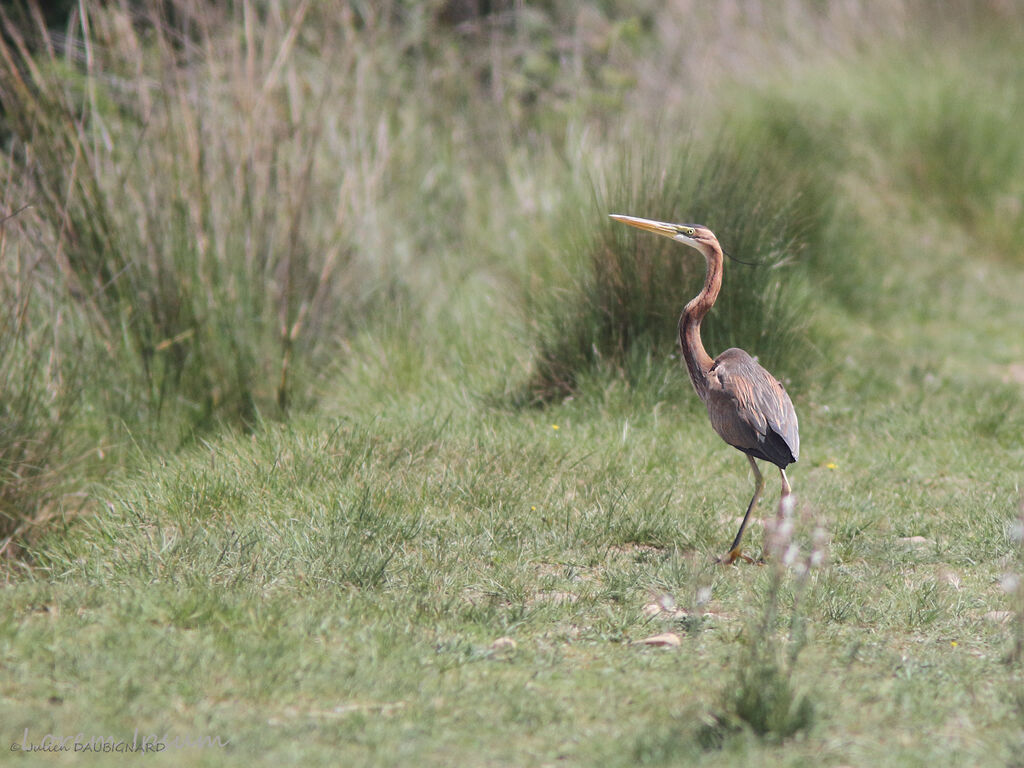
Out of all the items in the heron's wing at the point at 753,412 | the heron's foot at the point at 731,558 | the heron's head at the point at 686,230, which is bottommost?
the heron's foot at the point at 731,558

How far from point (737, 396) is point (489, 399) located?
6.73ft

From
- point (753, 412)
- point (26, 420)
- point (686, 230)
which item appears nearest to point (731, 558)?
point (753, 412)

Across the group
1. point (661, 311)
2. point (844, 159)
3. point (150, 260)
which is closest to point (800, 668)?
point (661, 311)

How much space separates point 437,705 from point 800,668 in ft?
3.56

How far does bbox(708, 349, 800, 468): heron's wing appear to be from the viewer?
14.8 feet

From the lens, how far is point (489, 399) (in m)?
6.38

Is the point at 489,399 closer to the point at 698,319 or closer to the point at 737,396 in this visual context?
the point at 698,319

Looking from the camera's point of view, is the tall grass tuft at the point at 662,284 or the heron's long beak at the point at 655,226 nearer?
the heron's long beak at the point at 655,226

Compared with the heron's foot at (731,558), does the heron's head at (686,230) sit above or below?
above

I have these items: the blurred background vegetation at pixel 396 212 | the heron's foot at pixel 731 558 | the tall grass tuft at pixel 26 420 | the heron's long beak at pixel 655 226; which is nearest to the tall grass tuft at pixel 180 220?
the blurred background vegetation at pixel 396 212

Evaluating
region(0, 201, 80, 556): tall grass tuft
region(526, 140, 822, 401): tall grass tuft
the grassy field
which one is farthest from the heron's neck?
region(0, 201, 80, 556): tall grass tuft

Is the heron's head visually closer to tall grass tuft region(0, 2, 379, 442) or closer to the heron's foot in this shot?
the heron's foot

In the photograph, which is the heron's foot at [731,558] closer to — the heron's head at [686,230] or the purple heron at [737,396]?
the purple heron at [737,396]

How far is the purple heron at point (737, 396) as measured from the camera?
452 centimetres
